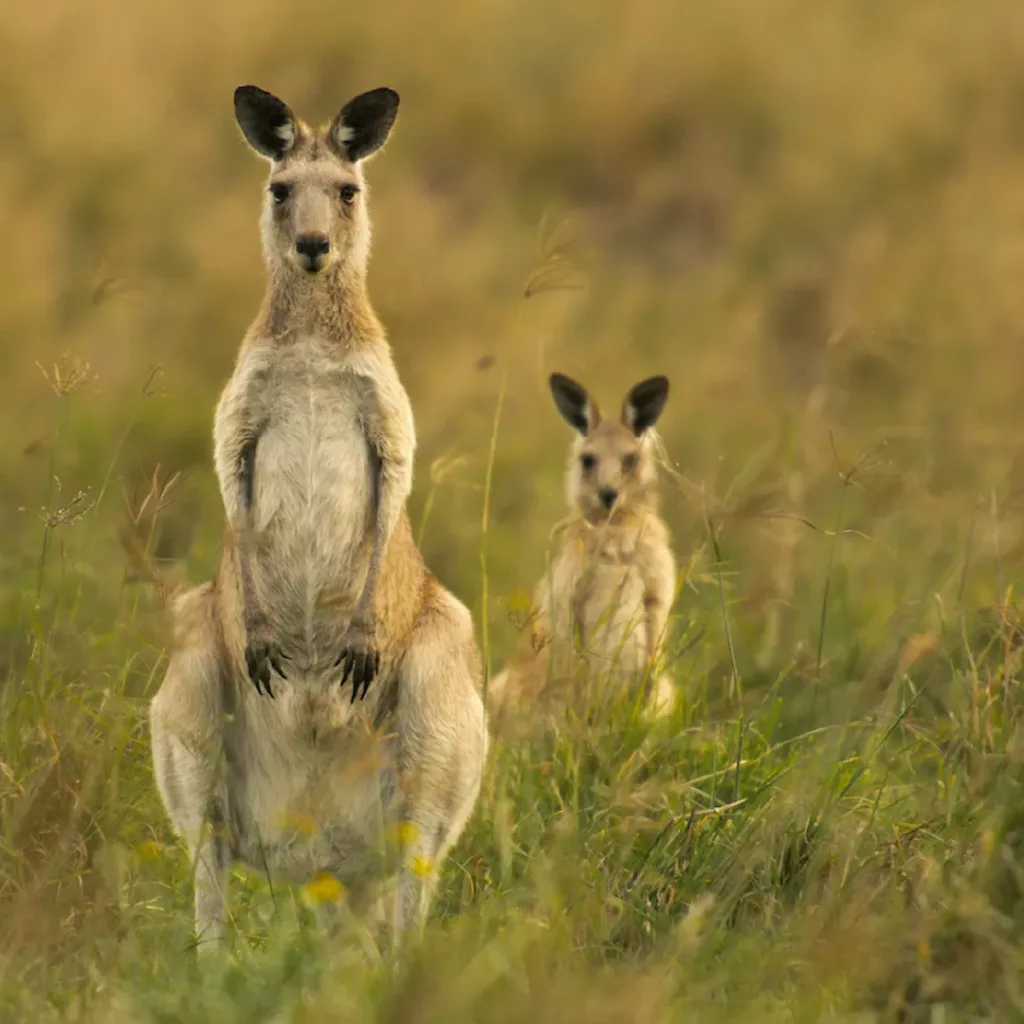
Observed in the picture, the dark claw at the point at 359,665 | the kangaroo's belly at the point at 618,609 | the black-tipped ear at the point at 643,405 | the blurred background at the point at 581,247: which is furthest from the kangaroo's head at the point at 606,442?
the dark claw at the point at 359,665

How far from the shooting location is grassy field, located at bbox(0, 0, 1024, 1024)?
4.45 metres

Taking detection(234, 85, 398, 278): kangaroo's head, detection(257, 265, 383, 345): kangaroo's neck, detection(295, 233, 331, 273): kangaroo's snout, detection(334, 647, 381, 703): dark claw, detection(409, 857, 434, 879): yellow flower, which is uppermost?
detection(234, 85, 398, 278): kangaroo's head

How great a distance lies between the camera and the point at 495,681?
782cm

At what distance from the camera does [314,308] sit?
5453mm

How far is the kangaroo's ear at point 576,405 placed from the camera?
8625mm

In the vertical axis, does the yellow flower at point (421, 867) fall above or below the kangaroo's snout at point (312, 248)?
below

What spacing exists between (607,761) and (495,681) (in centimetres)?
256

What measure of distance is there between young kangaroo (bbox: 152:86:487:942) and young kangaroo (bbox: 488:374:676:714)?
1.49 metres

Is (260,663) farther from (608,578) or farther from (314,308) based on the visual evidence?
(608,578)

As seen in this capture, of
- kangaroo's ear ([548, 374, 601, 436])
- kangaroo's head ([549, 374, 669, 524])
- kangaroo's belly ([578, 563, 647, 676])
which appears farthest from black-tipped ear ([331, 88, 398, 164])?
kangaroo's ear ([548, 374, 601, 436])

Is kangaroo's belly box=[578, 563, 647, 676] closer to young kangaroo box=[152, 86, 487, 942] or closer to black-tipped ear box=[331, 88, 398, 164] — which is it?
young kangaroo box=[152, 86, 487, 942]

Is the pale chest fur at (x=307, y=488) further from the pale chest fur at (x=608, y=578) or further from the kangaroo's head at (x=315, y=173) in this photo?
the pale chest fur at (x=608, y=578)

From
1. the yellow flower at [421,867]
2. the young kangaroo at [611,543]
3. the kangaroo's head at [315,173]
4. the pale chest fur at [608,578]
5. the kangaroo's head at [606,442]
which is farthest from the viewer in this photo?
the kangaroo's head at [606,442]

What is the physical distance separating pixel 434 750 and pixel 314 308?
4.05ft
